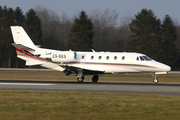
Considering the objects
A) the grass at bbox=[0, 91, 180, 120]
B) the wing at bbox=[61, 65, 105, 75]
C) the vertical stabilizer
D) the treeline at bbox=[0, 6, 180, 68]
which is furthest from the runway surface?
the treeline at bbox=[0, 6, 180, 68]

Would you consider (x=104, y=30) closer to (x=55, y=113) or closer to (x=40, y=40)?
(x=40, y=40)

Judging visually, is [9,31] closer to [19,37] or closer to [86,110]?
[19,37]

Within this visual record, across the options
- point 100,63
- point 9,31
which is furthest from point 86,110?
point 9,31

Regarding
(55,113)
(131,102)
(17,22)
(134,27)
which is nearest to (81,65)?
(131,102)

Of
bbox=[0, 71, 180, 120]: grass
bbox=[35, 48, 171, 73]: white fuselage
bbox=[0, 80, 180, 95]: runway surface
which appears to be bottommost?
bbox=[0, 71, 180, 120]: grass

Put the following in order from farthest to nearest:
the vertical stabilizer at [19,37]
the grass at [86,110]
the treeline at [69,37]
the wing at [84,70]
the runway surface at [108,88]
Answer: the treeline at [69,37]
the vertical stabilizer at [19,37]
the wing at [84,70]
the runway surface at [108,88]
the grass at [86,110]

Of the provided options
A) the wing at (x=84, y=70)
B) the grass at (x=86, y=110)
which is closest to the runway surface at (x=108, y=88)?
the wing at (x=84, y=70)

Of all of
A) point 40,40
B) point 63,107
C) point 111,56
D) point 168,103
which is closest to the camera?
point 63,107

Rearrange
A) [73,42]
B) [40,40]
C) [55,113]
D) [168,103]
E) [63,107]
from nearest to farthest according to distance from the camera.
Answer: [55,113] < [63,107] < [168,103] < [73,42] < [40,40]

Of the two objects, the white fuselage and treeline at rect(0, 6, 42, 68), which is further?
treeline at rect(0, 6, 42, 68)

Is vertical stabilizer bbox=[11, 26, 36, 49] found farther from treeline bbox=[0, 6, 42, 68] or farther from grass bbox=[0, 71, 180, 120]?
treeline bbox=[0, 6, 42, 68]

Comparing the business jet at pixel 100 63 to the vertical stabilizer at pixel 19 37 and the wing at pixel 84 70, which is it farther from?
the vertical stabilizer at pixel 19 37

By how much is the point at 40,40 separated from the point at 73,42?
10387 mm

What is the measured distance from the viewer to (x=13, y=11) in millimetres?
77688
